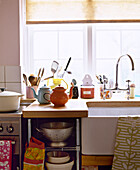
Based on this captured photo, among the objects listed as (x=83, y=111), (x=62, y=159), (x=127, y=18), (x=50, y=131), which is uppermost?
(x=127, y=18)

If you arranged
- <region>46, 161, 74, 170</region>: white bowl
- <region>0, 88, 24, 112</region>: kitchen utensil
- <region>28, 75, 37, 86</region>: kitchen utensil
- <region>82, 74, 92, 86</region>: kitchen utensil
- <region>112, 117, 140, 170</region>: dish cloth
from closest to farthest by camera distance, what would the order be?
<region>112, 117, 140, 170</region>: dish cloth < <region>46, 161, 74, 170</region>: white bowl < <region>0, 88, 24, 112</region>: kitchen utensil < <region>28, 75, 37, 86</region>: kitchen utensil < <region>82, 74, 92, 86</region>: kitchen utensil

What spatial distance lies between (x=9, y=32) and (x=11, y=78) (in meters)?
0.46

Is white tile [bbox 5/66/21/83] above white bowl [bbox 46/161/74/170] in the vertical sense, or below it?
above

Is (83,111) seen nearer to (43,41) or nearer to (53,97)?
(53,97)

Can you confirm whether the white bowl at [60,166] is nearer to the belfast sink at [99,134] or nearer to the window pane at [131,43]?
the belfast sink at [99,134]

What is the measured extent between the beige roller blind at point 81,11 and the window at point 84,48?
0.13 meters

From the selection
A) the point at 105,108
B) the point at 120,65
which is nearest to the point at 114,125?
the point at 105,108

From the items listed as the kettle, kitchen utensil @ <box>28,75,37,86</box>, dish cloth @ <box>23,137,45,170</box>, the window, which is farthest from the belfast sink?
the window

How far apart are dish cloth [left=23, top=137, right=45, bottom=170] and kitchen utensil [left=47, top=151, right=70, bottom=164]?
0.24ft

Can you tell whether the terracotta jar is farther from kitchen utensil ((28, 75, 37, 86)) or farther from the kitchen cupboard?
kitchen utensil ((28, 75, 37, 86))

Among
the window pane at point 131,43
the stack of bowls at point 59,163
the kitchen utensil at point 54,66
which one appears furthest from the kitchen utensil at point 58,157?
the window pane at point 131,43

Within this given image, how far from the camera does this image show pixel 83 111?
169 cm

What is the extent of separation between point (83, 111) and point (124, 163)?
1.39 feet

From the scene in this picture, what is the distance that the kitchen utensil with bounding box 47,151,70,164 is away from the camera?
5.72ft
